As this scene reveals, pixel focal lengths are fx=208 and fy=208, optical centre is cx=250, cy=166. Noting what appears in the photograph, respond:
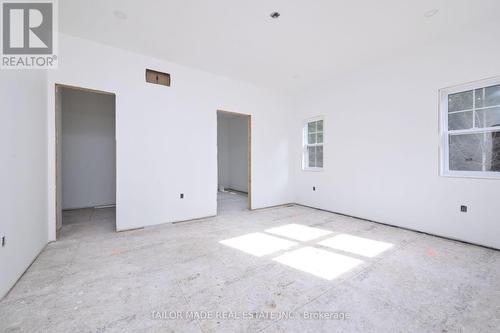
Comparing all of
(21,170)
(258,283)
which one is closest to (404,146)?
(258,283)


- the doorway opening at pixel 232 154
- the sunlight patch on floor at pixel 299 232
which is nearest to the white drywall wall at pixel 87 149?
the doorway opening at pixel 232 154

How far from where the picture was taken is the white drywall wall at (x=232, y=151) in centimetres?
755

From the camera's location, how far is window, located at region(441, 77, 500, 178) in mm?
2760

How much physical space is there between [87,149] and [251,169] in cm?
405

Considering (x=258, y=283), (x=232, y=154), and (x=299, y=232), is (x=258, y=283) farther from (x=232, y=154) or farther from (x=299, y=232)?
(x=232, y=154)

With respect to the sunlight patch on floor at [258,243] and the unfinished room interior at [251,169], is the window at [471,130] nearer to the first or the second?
the unfinished room interior at [251,169]

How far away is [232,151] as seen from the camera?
8.21m

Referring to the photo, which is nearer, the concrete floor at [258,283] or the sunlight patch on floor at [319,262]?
the concrete floor at [258,283]

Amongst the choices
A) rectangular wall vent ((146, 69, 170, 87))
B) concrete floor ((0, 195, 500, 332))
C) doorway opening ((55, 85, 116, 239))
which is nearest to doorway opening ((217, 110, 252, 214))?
doorway opening ((55, 85, 116, 239))

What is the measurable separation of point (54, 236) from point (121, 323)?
2375mm

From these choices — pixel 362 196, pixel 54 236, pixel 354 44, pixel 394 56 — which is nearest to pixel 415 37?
pixel 394 56

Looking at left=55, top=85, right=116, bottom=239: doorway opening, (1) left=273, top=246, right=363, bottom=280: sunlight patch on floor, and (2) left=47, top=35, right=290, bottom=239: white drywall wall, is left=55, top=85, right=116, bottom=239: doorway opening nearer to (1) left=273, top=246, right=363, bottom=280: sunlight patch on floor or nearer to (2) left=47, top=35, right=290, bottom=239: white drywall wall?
(2) left=47, top=35, right=290, bottom=239: white drywall wall

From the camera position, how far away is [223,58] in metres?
3.61

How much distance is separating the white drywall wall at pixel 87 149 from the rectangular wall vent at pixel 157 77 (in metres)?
2.21
